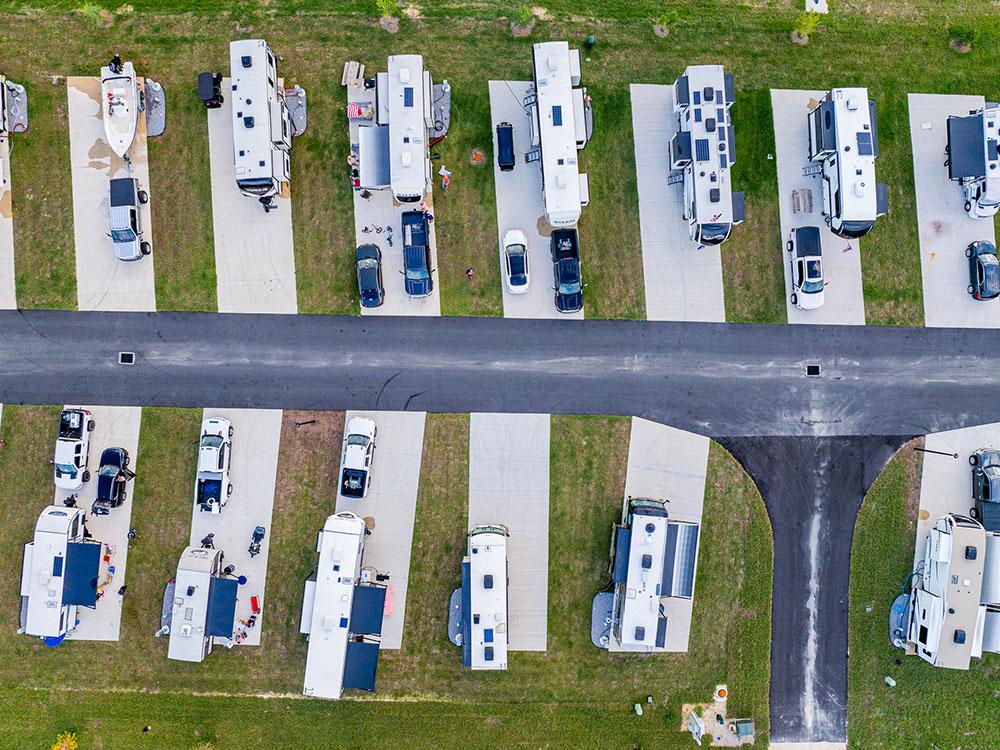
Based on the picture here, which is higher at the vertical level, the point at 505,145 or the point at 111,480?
the point at 505,145

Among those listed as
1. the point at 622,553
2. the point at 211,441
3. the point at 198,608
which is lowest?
the point at 198,608

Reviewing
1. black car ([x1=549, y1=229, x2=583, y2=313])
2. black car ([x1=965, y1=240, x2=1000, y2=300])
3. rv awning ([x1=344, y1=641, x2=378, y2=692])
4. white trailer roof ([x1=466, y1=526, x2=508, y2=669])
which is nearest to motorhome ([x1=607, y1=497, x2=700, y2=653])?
white trailer roof ([x1=466, y1=526, x2=508, y2=669])

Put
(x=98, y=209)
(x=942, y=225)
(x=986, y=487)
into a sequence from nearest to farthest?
(x=986, y=487)
(x=98, y=209)
(x=942, y=225)

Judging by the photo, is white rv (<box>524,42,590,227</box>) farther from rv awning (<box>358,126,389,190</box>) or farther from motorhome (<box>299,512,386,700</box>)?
motorhome (<box>299,512,386,700</box>)

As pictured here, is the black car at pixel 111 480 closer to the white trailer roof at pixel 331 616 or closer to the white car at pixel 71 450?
the white car at pixel 71 450

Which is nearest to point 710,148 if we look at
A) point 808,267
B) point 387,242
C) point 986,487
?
point 808,267

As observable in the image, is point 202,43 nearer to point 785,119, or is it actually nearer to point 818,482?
point 785,119

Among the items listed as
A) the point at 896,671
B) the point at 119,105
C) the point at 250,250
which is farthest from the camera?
the point at 896,671

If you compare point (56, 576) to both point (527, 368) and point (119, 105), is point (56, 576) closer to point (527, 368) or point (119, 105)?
point (119, 105)
